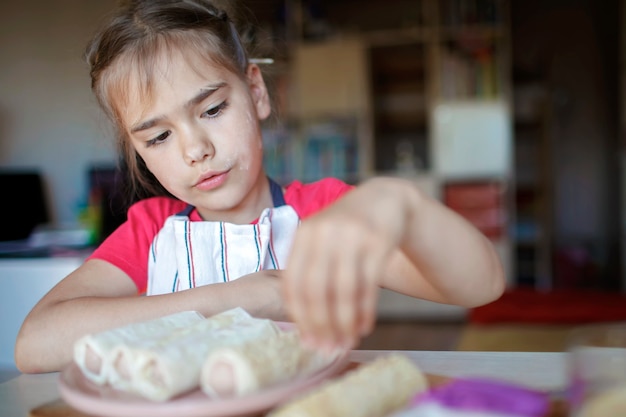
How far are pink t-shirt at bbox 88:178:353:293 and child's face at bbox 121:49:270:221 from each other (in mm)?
152

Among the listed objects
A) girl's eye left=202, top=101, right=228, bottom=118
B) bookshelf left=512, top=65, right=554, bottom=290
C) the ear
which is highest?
the ear

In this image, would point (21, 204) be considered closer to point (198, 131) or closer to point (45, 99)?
point (45, 99)

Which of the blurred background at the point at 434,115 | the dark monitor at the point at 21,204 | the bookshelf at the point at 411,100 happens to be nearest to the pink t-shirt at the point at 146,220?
the blurred background at the point at 434,115

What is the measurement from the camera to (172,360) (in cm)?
49

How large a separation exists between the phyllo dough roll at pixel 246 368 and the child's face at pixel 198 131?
1.43 feet

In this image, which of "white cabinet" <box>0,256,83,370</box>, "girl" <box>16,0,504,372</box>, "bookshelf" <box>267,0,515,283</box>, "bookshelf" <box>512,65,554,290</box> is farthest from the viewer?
"bookshelf" <box>512,65,554,290</box>

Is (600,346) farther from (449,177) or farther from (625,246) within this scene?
(625,246)

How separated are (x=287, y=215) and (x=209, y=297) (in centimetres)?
33

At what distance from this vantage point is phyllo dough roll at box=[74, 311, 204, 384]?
1.72 feet

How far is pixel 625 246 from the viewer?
12.6ft

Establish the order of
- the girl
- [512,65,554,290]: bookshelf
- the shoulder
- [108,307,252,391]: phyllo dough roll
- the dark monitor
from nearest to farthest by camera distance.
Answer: [108,307,252,391]: phyllo dough roll < the girl < the shoulder < the dark monitor < [512,65,554,290]: bookshelf

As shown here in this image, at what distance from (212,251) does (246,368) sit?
0.56 metres

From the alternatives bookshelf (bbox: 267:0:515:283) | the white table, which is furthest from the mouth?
bookshelf (bbox: 267:0:515:283)

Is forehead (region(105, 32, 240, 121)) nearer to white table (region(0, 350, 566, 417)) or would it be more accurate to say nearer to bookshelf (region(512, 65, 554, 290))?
white table (region(0, 350, 566, 417))
